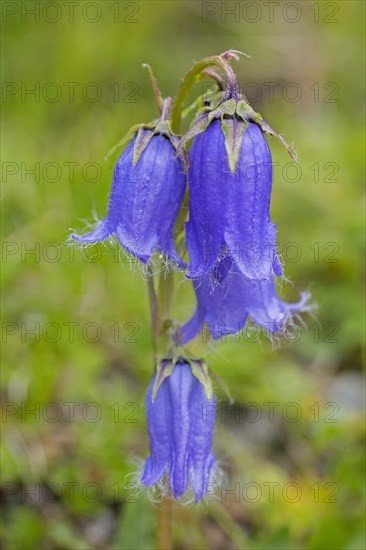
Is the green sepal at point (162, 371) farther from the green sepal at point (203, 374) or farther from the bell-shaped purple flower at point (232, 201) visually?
the bell-shaped purple flower at point (232, 201)

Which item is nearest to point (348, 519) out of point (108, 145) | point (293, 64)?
point (108, 145)

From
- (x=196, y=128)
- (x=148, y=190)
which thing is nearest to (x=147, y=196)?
(x=148, y=190)

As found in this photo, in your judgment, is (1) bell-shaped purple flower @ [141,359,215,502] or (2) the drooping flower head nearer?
(2) the drooping flower head

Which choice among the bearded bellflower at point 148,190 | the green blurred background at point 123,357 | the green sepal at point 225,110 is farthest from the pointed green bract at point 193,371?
the green sepal at point 225,110

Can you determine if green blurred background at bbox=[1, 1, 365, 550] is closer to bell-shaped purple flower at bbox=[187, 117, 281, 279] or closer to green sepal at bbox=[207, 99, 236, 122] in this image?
bell-shaped purple flower at bbox=[187, 117, 281, 279]

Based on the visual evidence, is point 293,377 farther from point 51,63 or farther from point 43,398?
point 51,63

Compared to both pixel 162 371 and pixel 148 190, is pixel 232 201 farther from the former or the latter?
pixel 162 371

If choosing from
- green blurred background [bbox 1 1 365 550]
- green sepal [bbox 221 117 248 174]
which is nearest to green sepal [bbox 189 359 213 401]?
green blurred background [bbox 1 1 365 550]
